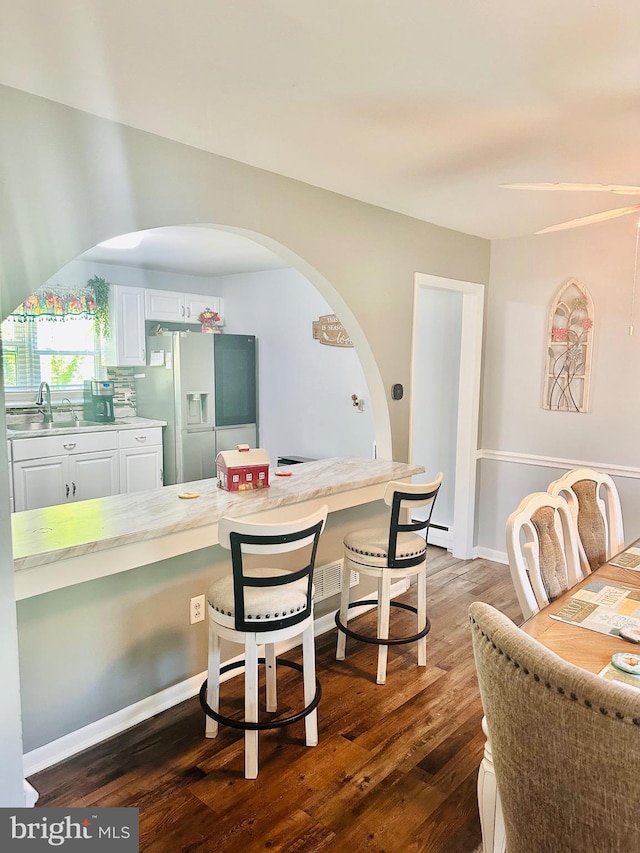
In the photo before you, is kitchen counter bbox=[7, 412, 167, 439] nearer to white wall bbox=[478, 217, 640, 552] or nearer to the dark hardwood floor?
the dark hardwood floor

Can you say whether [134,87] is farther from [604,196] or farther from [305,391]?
[305,391]

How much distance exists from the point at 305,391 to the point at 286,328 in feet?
2.00

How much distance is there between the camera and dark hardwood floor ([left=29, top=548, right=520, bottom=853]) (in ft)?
6.18

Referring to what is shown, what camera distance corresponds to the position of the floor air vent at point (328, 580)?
320 cm

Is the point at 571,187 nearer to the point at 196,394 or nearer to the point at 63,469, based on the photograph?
the point at 196,394

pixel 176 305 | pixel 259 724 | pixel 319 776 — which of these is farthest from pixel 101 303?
pixel 319 776

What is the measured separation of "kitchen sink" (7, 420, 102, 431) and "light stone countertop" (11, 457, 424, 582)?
2.38 m

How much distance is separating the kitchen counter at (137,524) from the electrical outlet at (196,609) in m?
0.35

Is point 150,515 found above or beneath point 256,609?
above

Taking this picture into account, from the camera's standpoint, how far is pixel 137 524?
2232 millimetres

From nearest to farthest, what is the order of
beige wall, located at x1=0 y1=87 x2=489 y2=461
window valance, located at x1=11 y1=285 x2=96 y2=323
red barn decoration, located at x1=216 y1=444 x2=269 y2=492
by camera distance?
1. beige wall, located at x1=0 y1=87 x2=489 y2=461
2. red barn decoration, located at x1=216 y1=444 x2=269 y2=492
3. window valance, located at x1=11 y1=285 x2=96 y2=323

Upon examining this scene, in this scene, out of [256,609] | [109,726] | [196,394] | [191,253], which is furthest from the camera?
[196,394]

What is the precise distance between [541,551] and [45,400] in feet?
13.8

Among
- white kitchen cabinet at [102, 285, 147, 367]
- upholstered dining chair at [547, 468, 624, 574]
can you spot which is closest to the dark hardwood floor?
upholstered dining chair at [547, 468, 624, 574]
